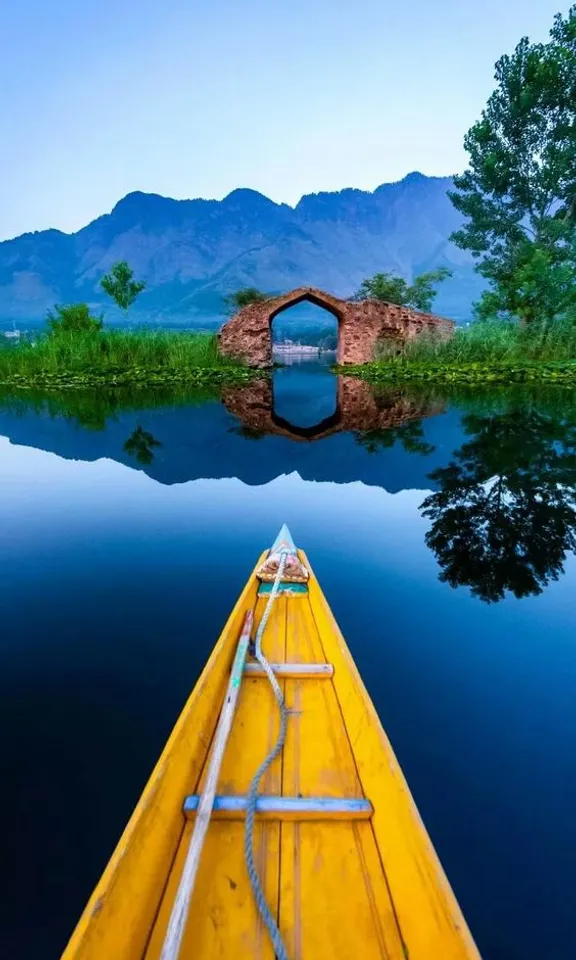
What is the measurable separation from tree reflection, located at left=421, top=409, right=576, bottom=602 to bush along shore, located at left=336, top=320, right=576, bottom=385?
10106 mm

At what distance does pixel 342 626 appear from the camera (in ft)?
13.0

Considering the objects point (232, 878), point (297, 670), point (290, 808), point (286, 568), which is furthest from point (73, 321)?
point (232, 878)

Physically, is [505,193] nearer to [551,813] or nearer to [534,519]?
[534,519]

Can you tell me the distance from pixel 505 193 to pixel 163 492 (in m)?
29.8

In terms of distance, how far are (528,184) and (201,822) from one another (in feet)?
110

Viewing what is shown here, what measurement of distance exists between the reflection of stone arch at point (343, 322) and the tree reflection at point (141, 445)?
1325 cm

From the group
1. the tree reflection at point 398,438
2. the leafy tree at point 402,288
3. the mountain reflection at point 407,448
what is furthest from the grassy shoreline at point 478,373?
the leafy tree at point 402,288

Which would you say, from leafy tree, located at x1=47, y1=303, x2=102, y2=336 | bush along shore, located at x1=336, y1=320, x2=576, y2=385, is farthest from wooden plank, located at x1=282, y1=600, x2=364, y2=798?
leafy tree, located at x1=47, y1=303, x2=102, y2=336

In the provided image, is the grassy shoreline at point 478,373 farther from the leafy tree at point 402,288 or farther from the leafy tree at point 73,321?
the leafy tree at point 402,288

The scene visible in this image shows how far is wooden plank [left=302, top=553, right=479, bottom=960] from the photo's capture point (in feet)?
4.43

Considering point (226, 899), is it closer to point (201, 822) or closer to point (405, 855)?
point (201, 822)

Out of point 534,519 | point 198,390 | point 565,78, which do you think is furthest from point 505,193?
point 534,519

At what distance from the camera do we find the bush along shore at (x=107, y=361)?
65.2 ft

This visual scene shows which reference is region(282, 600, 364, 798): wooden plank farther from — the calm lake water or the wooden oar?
the calm lake water
